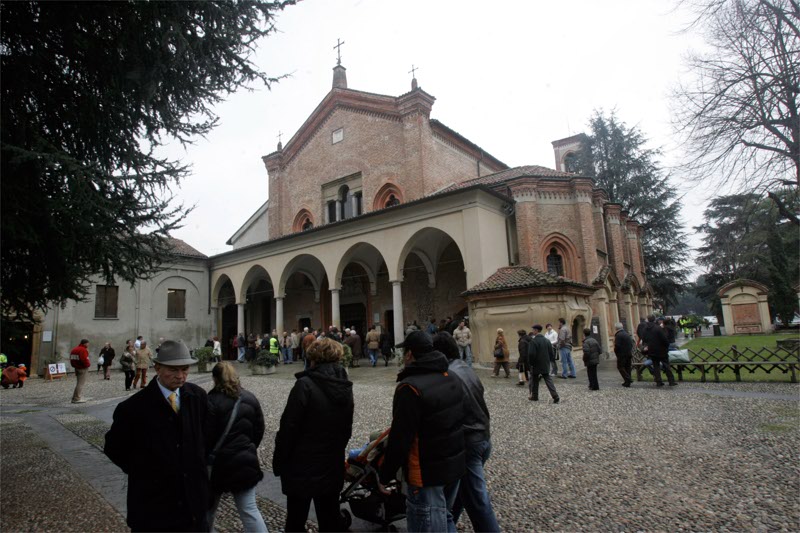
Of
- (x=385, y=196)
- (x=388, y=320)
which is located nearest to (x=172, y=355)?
(x=388, y=320)

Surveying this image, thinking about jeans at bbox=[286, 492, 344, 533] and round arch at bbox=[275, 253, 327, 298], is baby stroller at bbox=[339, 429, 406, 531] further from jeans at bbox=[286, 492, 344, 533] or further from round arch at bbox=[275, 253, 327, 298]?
round arch at bbox=[275, 253, 327, 298]

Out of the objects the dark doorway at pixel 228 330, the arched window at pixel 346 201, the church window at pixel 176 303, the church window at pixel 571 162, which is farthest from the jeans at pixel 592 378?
the church window at pixel 571 162

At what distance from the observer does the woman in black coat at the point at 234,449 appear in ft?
9.78

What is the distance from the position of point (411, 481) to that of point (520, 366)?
946 centimetres

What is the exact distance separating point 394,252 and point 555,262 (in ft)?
23.8

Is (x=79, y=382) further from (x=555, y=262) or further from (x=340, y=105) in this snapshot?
(x=340, y=105)

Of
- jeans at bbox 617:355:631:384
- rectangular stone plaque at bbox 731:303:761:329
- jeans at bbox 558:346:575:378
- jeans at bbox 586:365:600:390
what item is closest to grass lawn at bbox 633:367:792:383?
jeans at bbox 617:355:631:384

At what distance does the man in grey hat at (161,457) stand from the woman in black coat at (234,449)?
32 centimetres

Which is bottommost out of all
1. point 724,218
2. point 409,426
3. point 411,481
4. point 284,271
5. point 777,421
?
point 777,421

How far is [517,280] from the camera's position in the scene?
611 inches

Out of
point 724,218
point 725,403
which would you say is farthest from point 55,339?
→ point 724,218

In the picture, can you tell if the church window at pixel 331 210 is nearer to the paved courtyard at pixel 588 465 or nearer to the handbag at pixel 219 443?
→ the paved courtyard at pixel 588 465

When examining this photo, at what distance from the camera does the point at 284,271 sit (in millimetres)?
22594

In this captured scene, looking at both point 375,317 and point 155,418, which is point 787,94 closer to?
point 155,418
